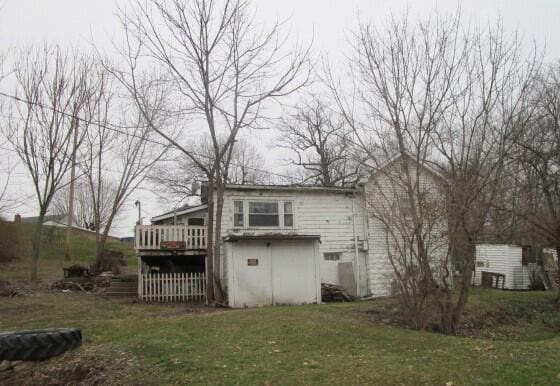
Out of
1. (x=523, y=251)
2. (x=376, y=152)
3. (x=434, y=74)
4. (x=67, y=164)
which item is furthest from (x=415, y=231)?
(x=523, y=251)

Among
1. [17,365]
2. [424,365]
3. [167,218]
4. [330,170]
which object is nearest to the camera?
[424,365]

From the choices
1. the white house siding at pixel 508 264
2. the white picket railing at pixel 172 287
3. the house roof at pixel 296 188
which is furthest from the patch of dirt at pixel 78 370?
the white house siding at pixel 508 264

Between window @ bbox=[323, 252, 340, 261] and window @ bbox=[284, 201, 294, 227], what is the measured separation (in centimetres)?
188

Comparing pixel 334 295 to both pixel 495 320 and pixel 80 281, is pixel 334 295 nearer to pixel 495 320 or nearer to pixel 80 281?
pixel 495 320

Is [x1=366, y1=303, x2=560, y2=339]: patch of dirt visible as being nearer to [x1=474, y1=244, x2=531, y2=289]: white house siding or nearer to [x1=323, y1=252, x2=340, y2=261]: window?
[x1=323, y1=252, x2=340, y2=261]: window

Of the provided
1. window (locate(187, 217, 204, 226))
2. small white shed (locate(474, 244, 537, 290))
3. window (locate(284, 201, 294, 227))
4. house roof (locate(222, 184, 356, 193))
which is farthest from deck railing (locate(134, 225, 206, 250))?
small white shed (locate(474, 244, 537, 290))

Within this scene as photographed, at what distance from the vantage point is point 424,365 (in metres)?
7.17

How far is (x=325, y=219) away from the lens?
20406mm

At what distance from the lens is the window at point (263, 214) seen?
1961 cm

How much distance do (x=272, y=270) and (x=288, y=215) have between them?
10.7 ft

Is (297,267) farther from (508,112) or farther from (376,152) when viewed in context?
(508,112)

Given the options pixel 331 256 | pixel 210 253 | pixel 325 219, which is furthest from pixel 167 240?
pixel 331 256

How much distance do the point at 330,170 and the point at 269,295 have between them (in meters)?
25.7

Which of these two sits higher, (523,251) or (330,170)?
(330,170)
